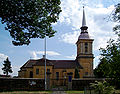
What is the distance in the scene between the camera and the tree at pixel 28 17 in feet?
45.2

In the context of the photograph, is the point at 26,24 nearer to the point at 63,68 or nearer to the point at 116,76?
the point at 116,76

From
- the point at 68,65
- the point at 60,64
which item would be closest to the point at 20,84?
the point at 60,64

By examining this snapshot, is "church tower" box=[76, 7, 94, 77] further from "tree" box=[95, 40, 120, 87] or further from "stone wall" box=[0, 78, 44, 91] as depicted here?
"tree" box=[95, 40, 120, 87]

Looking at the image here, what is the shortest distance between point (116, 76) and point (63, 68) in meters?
34.8

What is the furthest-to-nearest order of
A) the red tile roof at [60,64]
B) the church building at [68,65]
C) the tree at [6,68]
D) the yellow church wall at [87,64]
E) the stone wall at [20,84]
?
1. the tree at [6,68]
2. the yellow church wall at [87,64]
3. the red tile roof at [60,64]
4. the church building at [68,65]
5. the stone wall at [20,84]

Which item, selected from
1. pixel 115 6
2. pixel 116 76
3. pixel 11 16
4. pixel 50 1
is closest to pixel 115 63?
pixel 116 76

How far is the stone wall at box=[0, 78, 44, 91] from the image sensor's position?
84.0 ft

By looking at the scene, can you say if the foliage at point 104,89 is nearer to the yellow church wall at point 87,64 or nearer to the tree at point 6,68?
the yellow church wall at point 87,64

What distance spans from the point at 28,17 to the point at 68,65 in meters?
33.5

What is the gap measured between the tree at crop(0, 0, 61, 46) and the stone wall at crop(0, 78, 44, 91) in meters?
12.3

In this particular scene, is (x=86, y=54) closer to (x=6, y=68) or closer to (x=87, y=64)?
(x=87, y=64)

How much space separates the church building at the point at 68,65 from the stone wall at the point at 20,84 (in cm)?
1661

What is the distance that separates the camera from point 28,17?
1463 cm

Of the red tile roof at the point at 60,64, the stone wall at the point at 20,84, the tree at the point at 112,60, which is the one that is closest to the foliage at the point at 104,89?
the tree at the point at 112,60
